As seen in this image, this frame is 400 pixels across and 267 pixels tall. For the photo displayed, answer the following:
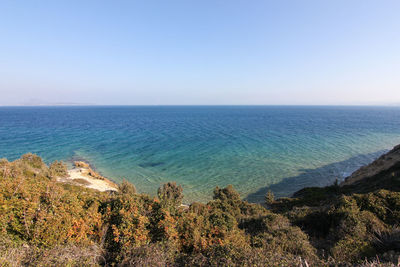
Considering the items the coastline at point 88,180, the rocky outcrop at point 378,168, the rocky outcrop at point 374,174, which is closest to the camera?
the rocky outcrop at point 374,174

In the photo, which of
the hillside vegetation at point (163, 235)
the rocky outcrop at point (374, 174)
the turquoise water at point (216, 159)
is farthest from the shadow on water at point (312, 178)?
the hillside vegetation at point (163, 235)

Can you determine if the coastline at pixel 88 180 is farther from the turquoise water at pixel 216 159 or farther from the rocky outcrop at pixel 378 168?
the rocky outcrop at pixel 378 168

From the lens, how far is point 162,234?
22.8ft

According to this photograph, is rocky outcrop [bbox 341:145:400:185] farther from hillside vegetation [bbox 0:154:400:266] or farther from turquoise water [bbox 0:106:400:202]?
hillside vegetation [bbox 0:154:400:266]

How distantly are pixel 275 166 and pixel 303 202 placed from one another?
15.5 metres

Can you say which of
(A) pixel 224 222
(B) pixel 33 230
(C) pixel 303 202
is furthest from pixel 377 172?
(B) pixel 33 230

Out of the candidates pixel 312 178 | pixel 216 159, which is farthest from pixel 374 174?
pixel 216 159

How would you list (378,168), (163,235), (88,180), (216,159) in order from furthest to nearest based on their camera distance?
(216,159) < (88,180) < (378,168) < (163,235)

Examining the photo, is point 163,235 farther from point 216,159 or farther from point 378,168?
point 216,159

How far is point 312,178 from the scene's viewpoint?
27.5 meters

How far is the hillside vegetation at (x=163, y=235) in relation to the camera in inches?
210

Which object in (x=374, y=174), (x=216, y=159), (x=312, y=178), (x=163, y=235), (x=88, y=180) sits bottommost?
(x=312, y=178)

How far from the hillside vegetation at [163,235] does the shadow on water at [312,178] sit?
1348 centimetres

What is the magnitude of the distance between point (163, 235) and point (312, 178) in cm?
2837
